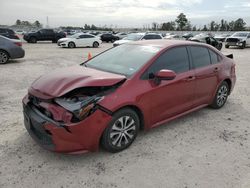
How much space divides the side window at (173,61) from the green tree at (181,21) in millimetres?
79687

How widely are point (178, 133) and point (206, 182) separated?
4.44 feet

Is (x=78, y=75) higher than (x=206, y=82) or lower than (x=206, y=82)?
higher

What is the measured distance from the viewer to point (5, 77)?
27.5 ft

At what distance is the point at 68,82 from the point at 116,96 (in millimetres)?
707

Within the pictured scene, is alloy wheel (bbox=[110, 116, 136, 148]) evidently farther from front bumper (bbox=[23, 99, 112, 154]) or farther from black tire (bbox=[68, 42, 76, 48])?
black tire (bbox=[68, 42, 76, 48])

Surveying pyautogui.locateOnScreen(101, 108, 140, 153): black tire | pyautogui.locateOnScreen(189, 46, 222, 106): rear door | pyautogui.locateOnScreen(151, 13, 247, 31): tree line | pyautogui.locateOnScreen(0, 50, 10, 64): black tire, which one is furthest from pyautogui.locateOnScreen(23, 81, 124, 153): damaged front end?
pyautogui.locateOnScreen(151, 13, 247, 31): tree line

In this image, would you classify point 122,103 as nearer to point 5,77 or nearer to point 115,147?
point 115,147

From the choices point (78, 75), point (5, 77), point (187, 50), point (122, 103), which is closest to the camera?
point (122, 103)

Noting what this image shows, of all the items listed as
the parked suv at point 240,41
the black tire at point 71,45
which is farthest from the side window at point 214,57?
the parked suv at point 240,41

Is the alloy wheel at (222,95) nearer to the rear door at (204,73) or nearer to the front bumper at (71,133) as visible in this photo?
the rear door at (204,73)

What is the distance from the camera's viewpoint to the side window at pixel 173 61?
159 inches

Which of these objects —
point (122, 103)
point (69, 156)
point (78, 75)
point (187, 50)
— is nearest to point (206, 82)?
point (187, 50)

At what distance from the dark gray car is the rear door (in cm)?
903

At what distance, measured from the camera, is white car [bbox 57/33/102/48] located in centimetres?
2206
